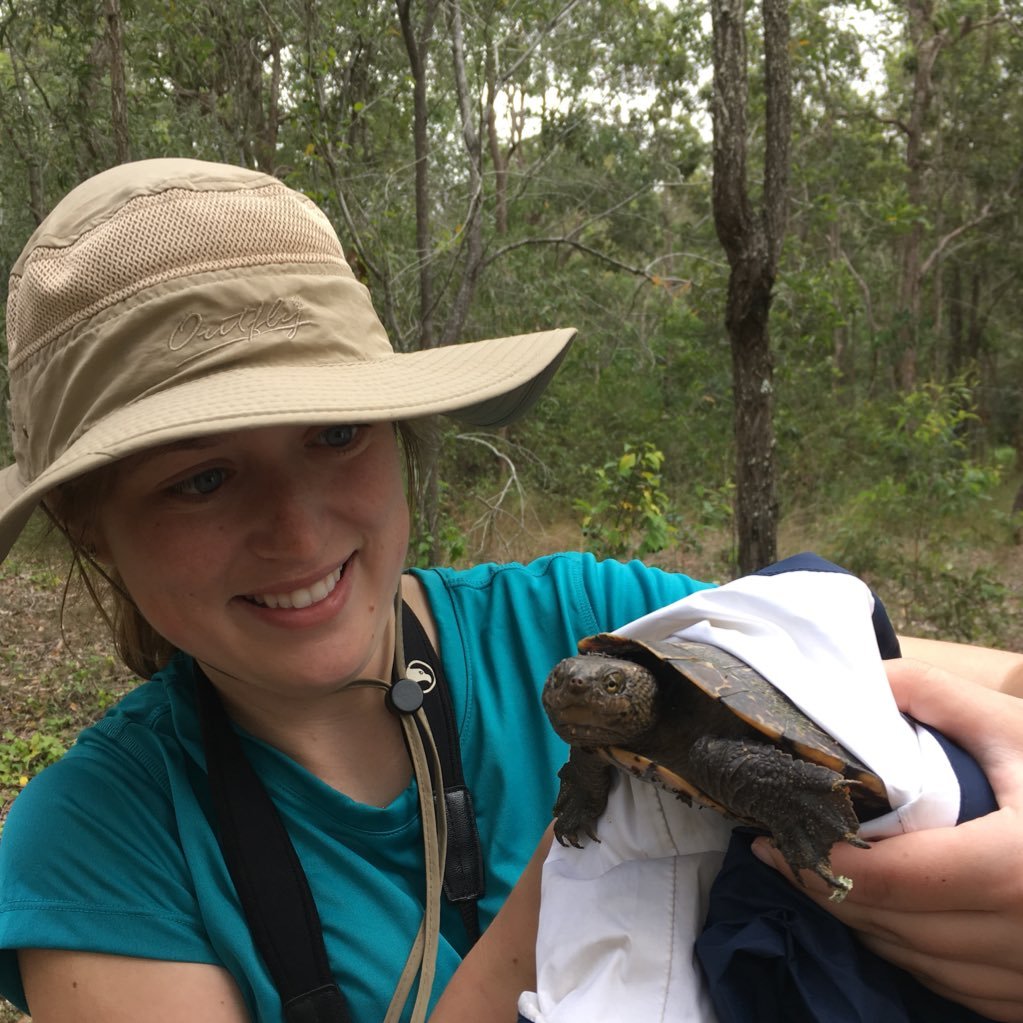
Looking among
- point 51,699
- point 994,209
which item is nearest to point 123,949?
point 51,699

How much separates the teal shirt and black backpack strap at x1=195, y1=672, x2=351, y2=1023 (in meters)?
0.03

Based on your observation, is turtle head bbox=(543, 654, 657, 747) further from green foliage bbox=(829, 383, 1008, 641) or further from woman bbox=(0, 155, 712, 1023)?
green foliage bbox=(829, 383, 1008, 641)

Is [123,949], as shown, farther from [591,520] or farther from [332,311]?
[591,520]

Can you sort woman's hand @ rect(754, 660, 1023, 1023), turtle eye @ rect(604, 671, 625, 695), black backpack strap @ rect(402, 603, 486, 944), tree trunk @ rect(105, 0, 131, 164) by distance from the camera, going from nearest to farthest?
woman's hand @ rect(754, 660, 1023, 1023) → turtle eye @ rect(604, 671, 625, 695) → black backpack strap @ rect(402, 603, 486, 944) → tree trunk @ rect(105, 0, 131, 164)

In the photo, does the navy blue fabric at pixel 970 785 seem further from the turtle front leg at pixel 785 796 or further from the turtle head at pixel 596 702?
the turtle head at pixel 596 702

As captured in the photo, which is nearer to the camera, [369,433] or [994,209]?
[369,433]

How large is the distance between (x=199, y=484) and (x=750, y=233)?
415 centimetres

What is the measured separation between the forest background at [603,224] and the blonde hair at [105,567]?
13cm

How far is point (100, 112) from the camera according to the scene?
21.5 ft

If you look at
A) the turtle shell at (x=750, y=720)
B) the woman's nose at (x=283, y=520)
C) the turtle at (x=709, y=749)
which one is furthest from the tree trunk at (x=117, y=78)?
the turtle shell at (x=750, y=720)

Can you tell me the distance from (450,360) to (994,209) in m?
16.7

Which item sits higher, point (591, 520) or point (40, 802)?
point (40, 802)

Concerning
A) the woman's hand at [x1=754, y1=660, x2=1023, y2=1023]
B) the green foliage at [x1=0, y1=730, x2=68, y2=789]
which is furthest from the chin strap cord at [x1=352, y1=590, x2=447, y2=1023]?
the green foliage at [x1=0, y1=730, x2=68, y2=789]

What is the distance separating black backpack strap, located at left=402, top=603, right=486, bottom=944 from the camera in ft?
4.93
